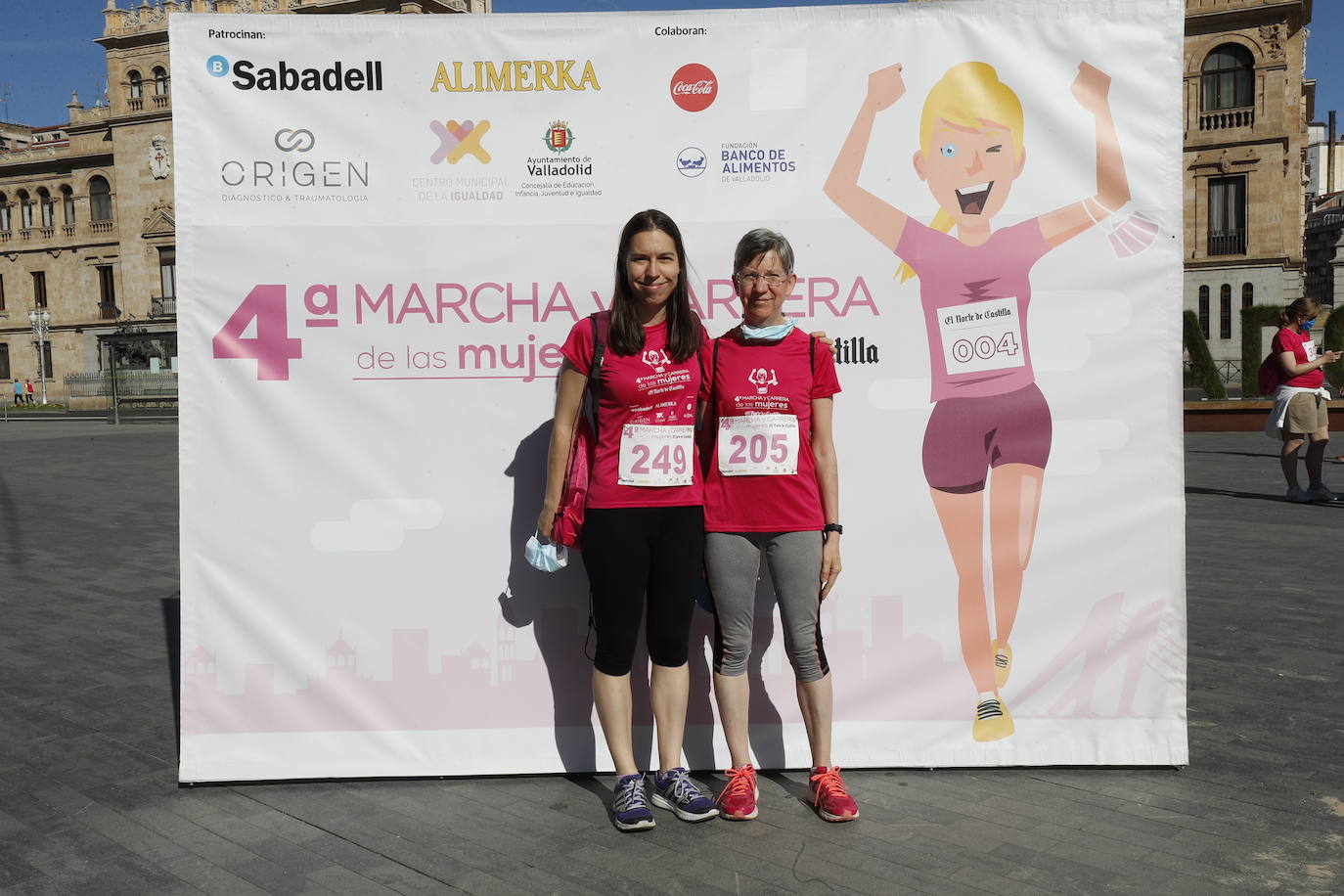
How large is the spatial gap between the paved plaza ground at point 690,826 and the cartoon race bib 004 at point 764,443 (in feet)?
3.85

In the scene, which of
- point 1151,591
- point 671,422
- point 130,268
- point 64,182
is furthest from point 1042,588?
point 64,182

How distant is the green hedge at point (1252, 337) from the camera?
21.5 m

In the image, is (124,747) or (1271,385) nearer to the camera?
(124,747)

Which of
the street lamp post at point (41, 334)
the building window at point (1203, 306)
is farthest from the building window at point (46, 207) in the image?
the building window at point (1203, 306)

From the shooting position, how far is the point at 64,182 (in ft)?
208

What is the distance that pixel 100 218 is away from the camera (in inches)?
2451

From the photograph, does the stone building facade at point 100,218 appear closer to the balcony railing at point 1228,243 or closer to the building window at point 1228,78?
the building window at point 1228,78

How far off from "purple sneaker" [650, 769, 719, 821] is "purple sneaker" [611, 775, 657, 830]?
9 cm

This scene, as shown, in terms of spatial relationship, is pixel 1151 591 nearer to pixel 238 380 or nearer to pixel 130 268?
pixel 238 380

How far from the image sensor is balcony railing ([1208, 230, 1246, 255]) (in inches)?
1539

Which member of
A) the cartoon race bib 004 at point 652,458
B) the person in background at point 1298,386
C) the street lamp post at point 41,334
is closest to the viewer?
the cartoon race bib 004 at point 652,458

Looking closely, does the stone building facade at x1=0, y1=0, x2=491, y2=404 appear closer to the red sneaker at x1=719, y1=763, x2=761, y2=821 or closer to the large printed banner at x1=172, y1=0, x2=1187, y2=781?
the large printed banner at x1=172, y1=0, x2=1187, y2=781

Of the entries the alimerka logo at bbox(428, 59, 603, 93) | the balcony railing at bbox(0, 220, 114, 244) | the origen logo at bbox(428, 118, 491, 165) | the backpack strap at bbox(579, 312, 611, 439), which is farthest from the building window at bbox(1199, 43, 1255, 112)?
the balcony railing at bbox(0, 220, 114, 244)

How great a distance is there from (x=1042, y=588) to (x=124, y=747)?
3.75 m
